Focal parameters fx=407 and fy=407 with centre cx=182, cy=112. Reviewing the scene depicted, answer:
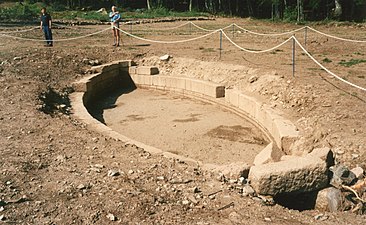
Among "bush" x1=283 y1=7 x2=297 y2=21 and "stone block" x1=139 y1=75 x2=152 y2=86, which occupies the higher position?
"bush" x1=283 y1=7 x2=297 y2=21

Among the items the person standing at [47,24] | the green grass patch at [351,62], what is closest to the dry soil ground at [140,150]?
the green grass patch at [351,62]

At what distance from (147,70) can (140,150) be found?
25.5 feet

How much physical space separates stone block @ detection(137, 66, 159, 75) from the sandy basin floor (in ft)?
3.17

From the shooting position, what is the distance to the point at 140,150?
24.3ft

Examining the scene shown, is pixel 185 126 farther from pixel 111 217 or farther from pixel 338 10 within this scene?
pixel 338 10

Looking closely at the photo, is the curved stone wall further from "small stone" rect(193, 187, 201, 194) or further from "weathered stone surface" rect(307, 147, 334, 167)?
"small stone" rect(193, 187, 201, 194)

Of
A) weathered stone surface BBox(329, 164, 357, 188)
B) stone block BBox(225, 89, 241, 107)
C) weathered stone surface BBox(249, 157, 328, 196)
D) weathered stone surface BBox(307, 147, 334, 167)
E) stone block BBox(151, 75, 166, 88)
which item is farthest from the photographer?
stone block BBox(151, 75, 166, 88)

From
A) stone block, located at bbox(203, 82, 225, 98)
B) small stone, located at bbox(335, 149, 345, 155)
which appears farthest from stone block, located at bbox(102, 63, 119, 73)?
small stone, located at bbox(335, 149, 345, 155)

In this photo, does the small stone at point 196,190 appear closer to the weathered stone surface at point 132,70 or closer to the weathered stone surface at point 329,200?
the weathered stone surface at point 329,200

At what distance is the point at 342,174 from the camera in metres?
6.11

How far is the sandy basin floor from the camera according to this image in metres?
9.49

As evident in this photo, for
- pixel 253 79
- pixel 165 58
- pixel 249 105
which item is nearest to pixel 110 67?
pixel 165 58

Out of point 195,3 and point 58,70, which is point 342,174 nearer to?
point 58,70

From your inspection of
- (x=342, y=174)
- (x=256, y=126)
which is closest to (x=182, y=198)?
(x=342, y=174)
